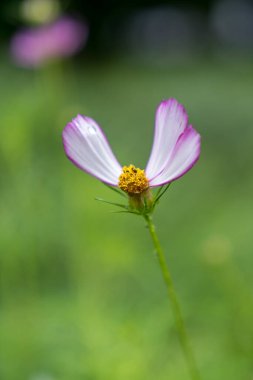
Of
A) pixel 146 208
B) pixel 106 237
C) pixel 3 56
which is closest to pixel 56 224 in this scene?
pixel 106 237

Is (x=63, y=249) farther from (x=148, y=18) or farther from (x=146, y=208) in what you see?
(x=148, y=18)

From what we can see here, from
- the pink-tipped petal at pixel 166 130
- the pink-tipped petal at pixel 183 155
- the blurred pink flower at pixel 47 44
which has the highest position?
the blurred pink flower at pixel 47 44

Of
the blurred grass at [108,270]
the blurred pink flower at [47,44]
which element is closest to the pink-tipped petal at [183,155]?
the blurred grass at [108,270]

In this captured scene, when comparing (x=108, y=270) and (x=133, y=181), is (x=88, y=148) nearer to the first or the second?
(x=133, y=181)

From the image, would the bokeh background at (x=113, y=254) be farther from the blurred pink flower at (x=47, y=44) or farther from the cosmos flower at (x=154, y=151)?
the cosmos flower at (x=154, y=151)

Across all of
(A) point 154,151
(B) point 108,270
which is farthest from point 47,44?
(A) point 154,151

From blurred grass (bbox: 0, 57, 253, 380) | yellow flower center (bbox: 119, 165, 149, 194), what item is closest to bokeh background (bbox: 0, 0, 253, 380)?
blurred grass (bbox: 0, 57, 253, 380)
